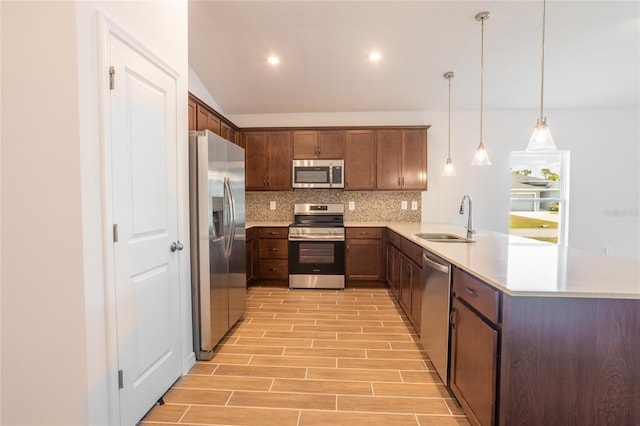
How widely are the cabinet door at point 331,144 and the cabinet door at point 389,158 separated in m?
0.54

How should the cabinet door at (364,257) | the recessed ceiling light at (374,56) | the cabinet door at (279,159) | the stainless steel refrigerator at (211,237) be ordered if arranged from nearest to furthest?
the stainless steel refrigerator at (211,237), the recessed ceiling light at (374,56), the cabinet door at (364,257), the cabinet door at (279,159)

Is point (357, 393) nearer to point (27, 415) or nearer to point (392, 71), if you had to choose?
point (27, 415)

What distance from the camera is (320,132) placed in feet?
14.7

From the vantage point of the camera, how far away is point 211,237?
240cm

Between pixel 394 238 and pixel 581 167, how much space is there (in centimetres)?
328

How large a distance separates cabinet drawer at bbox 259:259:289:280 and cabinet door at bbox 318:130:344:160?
168cm

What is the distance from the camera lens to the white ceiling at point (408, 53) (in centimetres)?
284

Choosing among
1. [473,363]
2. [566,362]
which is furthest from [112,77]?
Answer: [566,362]

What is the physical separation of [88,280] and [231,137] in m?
3.19

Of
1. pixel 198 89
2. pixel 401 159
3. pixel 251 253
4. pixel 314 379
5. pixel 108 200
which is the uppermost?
pixel 198 89

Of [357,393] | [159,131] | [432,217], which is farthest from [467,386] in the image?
[432,217]

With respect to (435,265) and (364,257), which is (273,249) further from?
(435,265)

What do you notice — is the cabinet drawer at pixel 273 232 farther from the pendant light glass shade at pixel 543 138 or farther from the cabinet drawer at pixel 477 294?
the pendant light glass shade at pixel 543 138

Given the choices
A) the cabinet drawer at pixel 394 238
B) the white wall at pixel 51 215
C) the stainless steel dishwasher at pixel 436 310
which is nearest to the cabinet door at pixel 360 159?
the cabinet drawer at pixel 394 238
